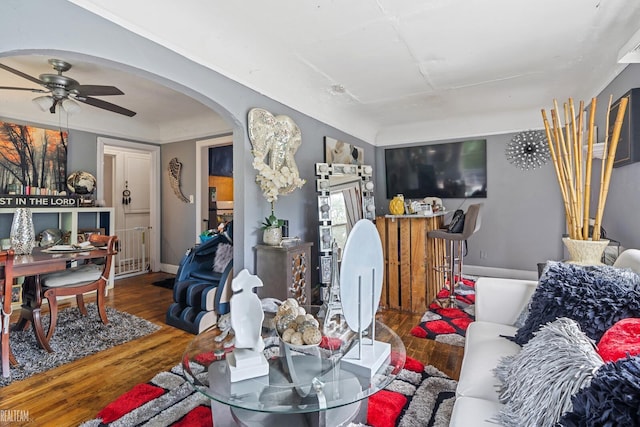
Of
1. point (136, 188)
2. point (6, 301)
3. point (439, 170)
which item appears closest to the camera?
point (6, 301)

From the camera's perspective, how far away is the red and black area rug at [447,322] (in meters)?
2.64

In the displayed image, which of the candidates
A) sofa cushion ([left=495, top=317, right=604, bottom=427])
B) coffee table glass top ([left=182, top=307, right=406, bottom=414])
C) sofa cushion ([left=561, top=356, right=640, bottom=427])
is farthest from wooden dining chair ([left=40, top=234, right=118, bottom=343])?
sofa cushion ([left=561, top=356, right=640, bottom=427])

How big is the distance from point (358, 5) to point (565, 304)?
2089mm

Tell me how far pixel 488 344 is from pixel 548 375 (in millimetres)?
628

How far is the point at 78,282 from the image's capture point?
2.75 metres

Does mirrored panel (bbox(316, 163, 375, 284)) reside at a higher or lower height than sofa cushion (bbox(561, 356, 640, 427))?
higher

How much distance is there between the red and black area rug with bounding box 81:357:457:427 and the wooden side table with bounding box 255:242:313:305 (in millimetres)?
965

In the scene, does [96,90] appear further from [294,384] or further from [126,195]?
[126,195]

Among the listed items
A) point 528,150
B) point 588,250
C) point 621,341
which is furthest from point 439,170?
point 621,341

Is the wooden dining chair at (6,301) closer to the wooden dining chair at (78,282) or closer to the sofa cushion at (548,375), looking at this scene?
the wooden dining chair at (78,282)

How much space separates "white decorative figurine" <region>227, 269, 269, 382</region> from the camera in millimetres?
1248

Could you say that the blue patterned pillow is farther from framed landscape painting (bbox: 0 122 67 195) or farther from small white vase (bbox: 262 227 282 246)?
framed landscape painting (bbox: 0 122 67 195)

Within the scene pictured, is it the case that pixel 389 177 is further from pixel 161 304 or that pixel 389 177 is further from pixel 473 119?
pixel 161 304

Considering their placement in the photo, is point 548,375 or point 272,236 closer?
point 548,375
